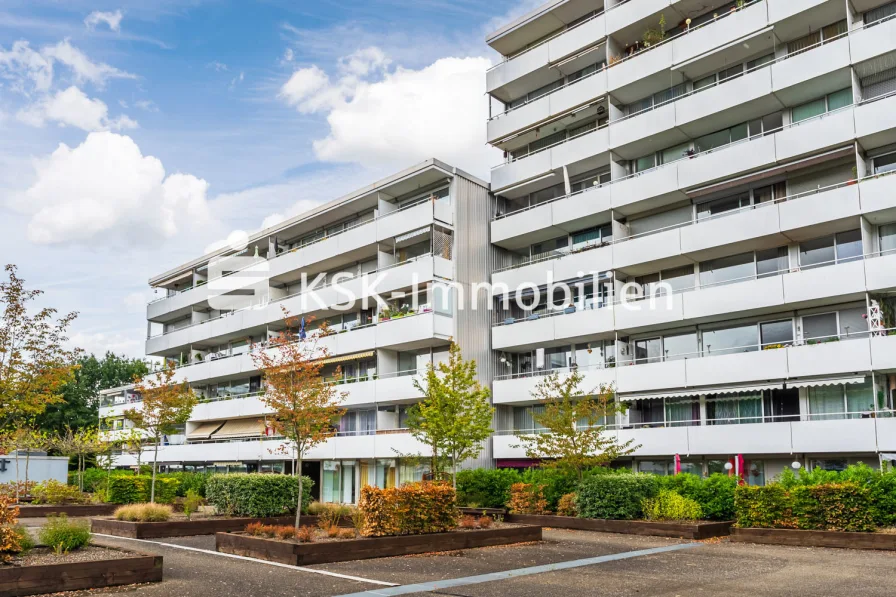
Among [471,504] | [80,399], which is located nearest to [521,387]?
[471,504]

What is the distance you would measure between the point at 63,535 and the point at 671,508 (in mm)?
16858

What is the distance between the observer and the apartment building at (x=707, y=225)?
91.6 ft

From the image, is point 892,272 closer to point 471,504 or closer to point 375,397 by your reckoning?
point 471,504

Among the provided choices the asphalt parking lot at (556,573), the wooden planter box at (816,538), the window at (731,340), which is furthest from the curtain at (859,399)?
the asphalt parking lot at (556,573)

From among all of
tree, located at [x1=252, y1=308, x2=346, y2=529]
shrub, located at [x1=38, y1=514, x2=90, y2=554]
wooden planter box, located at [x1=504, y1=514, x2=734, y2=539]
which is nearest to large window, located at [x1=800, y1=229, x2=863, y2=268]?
wooden planter box, located at [x1=504, y1=514, x2=734, y2=539]

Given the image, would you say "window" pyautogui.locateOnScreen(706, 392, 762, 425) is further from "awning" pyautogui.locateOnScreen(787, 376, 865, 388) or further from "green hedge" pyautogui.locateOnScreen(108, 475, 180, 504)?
"green hedge" pyautogui.locateOnScreen(108, 475, 180, 504)

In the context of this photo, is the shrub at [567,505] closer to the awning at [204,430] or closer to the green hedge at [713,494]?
the green hedge at [713,494]

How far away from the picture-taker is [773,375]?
2875cm

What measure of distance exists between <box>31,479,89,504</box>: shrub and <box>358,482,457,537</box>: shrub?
20.4 metres

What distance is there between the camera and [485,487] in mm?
30828

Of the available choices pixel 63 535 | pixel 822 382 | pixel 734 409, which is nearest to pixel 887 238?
pixel 822 382

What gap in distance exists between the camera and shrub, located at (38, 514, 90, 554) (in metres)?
15.2

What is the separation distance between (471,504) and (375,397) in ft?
30.5

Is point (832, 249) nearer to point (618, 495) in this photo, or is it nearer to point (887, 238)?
point (887, 238)
